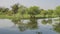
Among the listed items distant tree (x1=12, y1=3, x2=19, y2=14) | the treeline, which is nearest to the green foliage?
the treeline

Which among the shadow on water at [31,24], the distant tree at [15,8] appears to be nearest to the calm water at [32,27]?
the shadow on water at [31,24]

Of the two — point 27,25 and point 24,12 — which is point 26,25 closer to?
point 27,25

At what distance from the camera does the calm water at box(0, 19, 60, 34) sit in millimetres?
1317

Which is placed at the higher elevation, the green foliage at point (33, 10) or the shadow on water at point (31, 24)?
the green foliage at point (33, 10)

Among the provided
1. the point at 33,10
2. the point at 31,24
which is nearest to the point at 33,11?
the point at 33,10

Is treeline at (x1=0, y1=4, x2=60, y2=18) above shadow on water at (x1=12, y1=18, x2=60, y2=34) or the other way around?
above

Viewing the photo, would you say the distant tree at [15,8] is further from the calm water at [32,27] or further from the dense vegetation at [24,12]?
the calm water at [32,27]

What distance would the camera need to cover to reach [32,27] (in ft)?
4.42

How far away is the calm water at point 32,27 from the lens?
132 centimetres

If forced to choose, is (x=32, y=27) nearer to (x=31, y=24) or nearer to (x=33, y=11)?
(x=31, y=24)

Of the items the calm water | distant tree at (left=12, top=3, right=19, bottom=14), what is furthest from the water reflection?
distant tree at (left=12, top=3, right=19, bottom=14)

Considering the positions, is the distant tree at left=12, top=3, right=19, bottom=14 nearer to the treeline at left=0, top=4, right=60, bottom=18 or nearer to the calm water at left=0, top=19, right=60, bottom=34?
the treeline at left=0, top=4, right=60, bottom=18

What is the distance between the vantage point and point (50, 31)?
4.31ft

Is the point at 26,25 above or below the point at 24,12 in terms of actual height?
below
